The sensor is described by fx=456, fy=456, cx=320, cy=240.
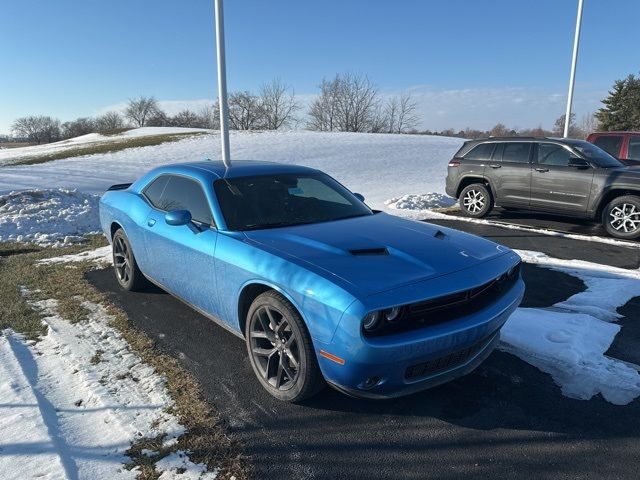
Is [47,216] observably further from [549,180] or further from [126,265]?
[549,180]

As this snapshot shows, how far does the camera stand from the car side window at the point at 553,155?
8380 mm

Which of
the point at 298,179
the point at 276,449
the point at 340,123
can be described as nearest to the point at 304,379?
the point at 276,449

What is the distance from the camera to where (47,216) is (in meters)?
9.42

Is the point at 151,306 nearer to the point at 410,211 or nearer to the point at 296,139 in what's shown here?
the point at 410,211

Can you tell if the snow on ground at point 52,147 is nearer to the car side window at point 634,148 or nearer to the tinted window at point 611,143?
the tinted window at point 611,143

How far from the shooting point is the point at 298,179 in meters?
4.32

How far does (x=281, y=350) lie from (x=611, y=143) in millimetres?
10243

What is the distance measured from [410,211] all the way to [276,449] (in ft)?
28.6

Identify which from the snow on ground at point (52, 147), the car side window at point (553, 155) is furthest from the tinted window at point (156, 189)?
the snow on ground at point (52, 147)

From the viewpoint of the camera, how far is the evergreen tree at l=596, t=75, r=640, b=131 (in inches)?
1758

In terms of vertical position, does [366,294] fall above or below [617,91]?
below

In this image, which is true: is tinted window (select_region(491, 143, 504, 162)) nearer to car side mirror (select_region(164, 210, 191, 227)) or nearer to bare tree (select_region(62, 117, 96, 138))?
car side mirror (select_region(164, 210, 191, 227))

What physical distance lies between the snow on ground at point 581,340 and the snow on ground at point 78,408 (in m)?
2.54

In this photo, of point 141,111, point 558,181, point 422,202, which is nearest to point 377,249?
point 558,181
